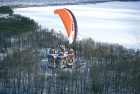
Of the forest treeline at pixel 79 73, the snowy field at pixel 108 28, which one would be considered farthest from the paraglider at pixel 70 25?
the snowy field at pixel 108 28

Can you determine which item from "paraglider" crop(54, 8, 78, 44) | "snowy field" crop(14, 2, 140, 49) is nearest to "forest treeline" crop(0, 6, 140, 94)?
"paraglider" crop(54, 8, 78, 44)

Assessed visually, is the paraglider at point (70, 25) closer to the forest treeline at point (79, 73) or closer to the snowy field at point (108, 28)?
the forest treeline at point (79, 73)

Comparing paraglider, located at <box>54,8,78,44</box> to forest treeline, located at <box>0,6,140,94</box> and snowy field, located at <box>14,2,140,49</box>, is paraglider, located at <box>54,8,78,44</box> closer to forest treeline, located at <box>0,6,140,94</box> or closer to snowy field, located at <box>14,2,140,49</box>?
forest treeline, located at <box>0,6,140,94</box>

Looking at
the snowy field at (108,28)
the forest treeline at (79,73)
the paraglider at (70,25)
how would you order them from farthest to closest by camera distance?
the snowy field at (108,28), the forest treeline at (79,73), the paraglider at (70,25)

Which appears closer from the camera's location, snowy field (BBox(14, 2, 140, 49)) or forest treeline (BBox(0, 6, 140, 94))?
forest treeline (BBox(0, 6, 140, 94))

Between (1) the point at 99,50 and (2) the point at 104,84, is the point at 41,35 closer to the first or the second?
(1) the point at 99,50

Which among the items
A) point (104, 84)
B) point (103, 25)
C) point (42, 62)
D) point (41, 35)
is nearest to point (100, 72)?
point (104, 84)

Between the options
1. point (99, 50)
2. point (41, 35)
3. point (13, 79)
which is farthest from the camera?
point (41, 35)

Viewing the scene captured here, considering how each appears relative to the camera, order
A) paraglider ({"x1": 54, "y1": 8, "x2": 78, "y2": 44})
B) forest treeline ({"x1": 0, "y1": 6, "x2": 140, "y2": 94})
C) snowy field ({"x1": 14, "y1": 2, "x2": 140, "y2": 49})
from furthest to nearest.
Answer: snowy field ({"x1": 14, "y1": 2, "x2": 140, "y2": 49}) → forest treeline ({"x1": 0, "y1": 6, "x2": 140, "y2": 94}) → paraglider ({"x1": 54, "y1": 8, "x2": 78, "y2": 44})

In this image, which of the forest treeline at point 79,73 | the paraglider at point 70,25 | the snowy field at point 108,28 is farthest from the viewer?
the snowy field at point 108,28
